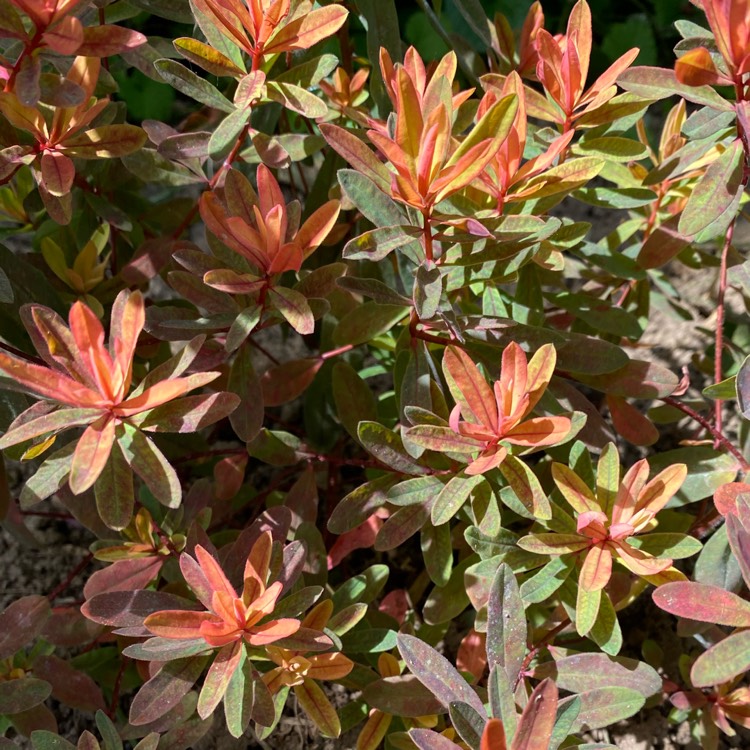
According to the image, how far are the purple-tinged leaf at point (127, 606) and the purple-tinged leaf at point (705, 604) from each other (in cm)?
48

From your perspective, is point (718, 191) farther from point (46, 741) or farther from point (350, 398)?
point (46, 741)

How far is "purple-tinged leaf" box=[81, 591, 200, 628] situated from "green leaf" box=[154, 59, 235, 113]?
0.52 m

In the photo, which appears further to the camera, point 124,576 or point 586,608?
point 124,576

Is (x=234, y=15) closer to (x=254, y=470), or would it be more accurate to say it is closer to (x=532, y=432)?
(x=532, y=432)

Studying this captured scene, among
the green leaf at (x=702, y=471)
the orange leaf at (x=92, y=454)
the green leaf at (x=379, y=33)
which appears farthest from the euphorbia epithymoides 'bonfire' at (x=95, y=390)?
the green leaf at (x=702, y=471)

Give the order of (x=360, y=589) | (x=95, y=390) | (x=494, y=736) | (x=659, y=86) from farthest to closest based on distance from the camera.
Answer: (x=360, y=589)
(x=659, y=86)
(x=95, y=390)
(x=494, y=736)

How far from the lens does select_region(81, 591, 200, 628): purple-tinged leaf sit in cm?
86

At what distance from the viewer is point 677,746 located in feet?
4.01

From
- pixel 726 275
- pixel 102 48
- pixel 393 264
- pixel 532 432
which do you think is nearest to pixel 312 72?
pixel 102 48

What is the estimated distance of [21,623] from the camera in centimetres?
96

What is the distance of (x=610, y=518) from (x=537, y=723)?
10.4 inches

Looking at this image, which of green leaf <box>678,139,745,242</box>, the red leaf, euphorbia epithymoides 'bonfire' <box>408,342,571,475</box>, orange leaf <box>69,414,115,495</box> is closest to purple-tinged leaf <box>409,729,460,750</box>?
euphorbia epithymoides 'bonfire' <box>408,342,571,475</box>

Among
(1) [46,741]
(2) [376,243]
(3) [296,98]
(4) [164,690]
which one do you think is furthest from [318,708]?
(3) [296,98]

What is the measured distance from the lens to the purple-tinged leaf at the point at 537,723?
70 cm
